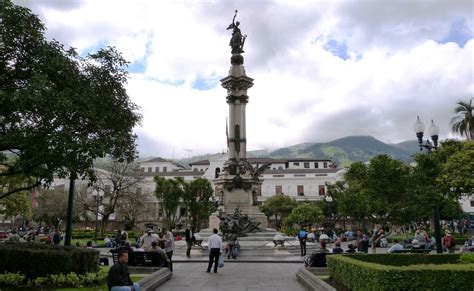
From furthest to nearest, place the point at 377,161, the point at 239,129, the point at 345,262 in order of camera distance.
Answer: the point at 239,129 < the point at 377,161 < the point at 345,262

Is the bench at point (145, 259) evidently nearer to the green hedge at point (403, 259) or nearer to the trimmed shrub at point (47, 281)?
the trimmed shrub at point (47, 281)

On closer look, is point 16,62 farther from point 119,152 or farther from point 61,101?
point 119,152

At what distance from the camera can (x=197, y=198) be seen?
57.4 metres

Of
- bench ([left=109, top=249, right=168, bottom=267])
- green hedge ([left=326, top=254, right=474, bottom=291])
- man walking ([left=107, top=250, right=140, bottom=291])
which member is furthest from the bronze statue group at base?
man walking ([left=107, top=250, right=140, bottom=291])

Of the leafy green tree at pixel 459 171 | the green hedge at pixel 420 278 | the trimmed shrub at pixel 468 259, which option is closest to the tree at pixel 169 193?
the leafy green tree at pixel 459 171

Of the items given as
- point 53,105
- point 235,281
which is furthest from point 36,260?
point 235,281

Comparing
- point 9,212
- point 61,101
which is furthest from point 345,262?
point 9,212

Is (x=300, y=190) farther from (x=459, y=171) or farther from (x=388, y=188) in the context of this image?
(x=388, y=188)

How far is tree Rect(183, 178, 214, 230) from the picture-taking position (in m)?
56.0

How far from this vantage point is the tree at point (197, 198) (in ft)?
184

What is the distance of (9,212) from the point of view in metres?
30.3

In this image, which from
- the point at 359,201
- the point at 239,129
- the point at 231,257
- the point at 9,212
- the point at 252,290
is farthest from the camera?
the point at 359,201

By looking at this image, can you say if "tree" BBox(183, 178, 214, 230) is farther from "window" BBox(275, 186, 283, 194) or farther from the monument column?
"window" BBox(275, 186, 283, 194)

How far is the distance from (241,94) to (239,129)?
9.80 feet
